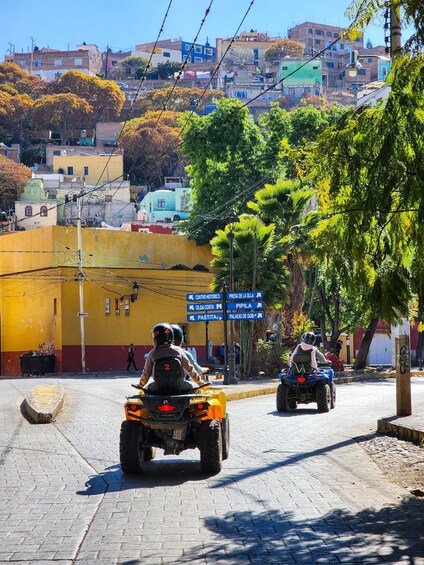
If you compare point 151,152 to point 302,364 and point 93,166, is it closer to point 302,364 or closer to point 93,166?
point 93,166

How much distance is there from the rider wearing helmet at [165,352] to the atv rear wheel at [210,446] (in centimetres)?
68

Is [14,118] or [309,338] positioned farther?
[14,118]

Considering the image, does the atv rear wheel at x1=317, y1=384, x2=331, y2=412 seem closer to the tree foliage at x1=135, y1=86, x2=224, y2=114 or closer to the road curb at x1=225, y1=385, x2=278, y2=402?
the road curb at x1=225, y1=385, x2=278, y2=402

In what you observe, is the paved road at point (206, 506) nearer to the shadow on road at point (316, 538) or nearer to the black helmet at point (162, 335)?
the shadow on road at point (316, 538)

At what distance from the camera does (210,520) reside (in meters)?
9.27

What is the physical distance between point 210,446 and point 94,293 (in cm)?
4401

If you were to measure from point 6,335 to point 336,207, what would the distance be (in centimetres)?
5102

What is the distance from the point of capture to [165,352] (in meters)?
12.3

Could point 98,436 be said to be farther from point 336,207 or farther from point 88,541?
point 88,541

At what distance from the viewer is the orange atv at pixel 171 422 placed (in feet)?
39.2

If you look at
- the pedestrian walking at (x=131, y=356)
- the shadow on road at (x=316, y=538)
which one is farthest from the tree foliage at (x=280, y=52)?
the shadow on road at (x=316, y=538)

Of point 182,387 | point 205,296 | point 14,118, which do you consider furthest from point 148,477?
point 14,118

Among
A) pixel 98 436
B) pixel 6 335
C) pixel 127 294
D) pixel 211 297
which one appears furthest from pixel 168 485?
pixel 6 335

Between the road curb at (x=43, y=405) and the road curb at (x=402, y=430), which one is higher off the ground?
the road curb at (x=43, y=405)
